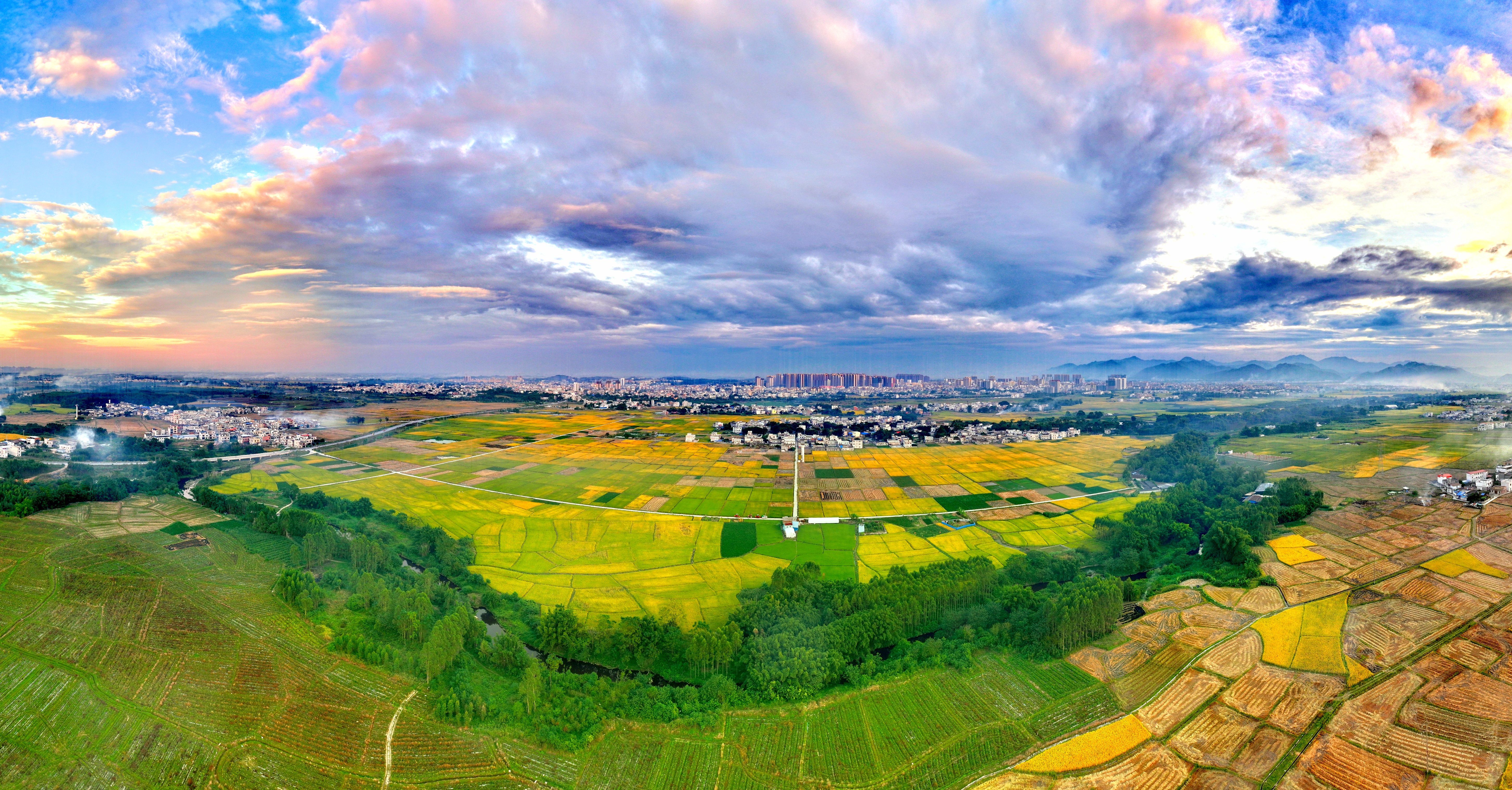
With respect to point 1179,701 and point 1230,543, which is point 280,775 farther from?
point 1230,543

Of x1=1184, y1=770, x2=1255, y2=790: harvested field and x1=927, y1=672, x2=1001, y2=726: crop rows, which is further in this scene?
x1=927, y1=672, x2=1001, y2=726: crop rows

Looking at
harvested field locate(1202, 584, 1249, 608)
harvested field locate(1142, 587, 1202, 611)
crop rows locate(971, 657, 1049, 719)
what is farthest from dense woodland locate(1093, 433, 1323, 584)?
crop rows locate(971, 657, 1049, 719)

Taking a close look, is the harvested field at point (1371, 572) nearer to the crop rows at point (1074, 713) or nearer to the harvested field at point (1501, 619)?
the harvested field at point (1501, 619)

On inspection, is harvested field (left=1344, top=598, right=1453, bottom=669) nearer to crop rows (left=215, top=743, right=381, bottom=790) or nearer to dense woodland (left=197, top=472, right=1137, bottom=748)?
dense woodland (left=197, top=472, right=1137, bottom=748)

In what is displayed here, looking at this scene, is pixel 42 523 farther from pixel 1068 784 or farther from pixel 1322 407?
pixel 1322 407

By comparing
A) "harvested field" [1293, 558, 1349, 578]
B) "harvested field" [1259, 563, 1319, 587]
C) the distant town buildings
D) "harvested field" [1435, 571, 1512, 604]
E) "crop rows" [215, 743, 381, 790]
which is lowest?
"crop rows" [215, 743, 381, 790]

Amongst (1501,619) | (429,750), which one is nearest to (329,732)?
(429,750)

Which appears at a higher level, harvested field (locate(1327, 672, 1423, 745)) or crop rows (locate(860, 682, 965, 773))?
harvested field (locate(1327, 672, 1423, 745))
